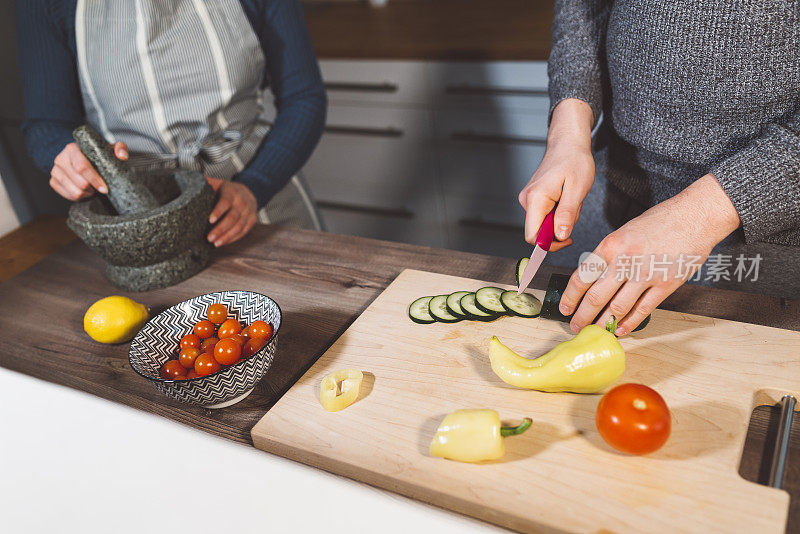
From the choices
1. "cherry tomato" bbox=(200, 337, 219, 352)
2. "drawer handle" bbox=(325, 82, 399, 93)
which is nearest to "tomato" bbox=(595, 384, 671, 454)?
"cherry tomato" bbox=(200, 337, 219, 352)

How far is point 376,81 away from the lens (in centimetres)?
265

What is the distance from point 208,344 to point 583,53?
0.97m

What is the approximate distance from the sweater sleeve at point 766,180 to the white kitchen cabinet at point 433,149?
1.45 m

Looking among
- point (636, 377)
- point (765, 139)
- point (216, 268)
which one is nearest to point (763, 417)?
point (636, 377)

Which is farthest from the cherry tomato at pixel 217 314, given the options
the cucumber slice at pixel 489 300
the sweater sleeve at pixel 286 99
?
the sweater sleeve at pixel 286 99

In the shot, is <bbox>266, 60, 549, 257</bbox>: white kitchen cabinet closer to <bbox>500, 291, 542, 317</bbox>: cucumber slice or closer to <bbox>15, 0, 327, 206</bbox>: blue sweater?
<bbox>15, 0, 327, 206</bbox>: blue sweater

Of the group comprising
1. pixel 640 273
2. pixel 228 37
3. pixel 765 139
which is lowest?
pixel 640 273

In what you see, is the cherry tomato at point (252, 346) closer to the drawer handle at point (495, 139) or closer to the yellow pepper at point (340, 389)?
the yellow pepper at point (340, 389)

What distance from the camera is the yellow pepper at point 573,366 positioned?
837 mm

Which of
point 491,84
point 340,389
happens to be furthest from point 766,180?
point 491,84

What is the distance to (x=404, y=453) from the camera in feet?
2.69

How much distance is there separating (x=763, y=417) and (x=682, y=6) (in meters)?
0.70

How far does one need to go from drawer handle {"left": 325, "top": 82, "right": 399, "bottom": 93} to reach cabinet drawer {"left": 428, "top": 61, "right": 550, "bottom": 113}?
7.7 inches

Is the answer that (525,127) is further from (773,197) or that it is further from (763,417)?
(763,417)
